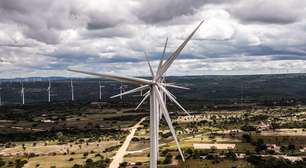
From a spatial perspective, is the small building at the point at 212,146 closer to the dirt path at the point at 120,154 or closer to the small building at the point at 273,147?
the small building at the point at 273,147

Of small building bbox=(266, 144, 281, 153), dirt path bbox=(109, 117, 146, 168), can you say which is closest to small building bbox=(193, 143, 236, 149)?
small building bbox=(266, 144, 281, 153)

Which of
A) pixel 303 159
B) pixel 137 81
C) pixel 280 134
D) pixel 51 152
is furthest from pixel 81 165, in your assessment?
pixel 280 134

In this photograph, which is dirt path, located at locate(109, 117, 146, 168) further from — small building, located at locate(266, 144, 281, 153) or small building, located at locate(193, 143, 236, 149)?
small building, located at locate(266, 144, 281, 153)

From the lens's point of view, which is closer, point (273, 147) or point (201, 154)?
point (201, 154)

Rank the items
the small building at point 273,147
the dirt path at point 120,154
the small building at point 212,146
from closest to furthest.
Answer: the dirt path at point 120,154 → the small building at point 273,147 → the small building at point 212,146

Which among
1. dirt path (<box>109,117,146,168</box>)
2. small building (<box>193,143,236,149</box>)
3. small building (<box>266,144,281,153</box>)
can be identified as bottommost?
small building (<box>266,144,281,153</box>)

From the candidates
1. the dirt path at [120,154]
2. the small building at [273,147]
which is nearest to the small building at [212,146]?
the small building at [273,147]

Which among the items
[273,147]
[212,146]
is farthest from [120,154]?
[273,147]

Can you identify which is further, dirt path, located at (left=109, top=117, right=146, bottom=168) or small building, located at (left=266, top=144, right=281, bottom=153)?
small building, located at (left=266, top=144, right=281, bottom=153)

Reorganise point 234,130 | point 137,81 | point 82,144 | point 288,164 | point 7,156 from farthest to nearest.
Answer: point 234,130 < point 82,144 < point 7,156 < point 288,164 < point 137,81

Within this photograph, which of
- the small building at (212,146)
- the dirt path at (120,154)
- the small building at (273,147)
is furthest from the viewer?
the small building at (212,146)

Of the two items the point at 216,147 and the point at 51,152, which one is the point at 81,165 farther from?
the point at 216,147
